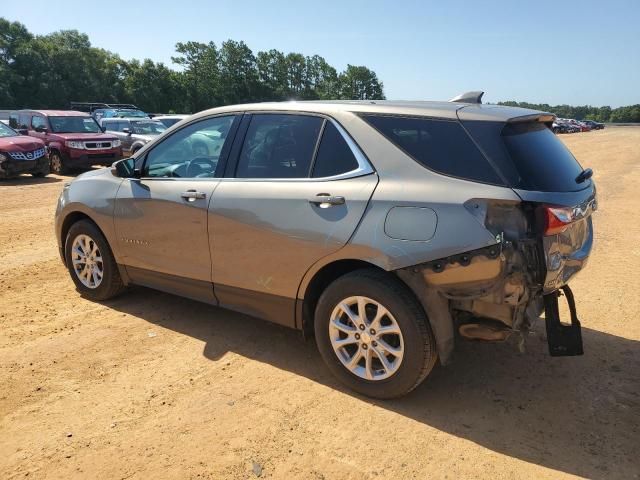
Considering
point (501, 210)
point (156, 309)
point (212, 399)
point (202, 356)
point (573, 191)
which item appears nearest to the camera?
point (501, 210)

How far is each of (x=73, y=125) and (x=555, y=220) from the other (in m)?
16.0

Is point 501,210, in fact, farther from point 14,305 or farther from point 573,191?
point 14,305

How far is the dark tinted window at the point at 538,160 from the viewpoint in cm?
293

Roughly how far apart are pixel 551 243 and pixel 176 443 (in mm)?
2386

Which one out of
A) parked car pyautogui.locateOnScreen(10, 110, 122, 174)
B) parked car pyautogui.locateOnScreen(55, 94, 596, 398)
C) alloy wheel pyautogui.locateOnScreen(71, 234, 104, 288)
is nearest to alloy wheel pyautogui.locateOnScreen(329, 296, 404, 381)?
parked car pyautogui.locateOnScreen(55, 94, 596, 398)

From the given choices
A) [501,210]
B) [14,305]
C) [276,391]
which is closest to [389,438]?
[276,391]

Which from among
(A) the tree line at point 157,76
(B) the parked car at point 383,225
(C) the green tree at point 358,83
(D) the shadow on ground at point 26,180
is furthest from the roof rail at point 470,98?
(C) the green tree at point 358,83

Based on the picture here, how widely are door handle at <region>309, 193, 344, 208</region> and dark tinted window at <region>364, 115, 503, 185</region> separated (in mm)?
505

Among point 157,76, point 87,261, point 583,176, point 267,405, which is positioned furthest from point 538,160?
point 157,76

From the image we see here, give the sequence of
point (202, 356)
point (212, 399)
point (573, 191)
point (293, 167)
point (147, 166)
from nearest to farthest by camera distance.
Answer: point (573, 191) → point (212, 399) → point (293, 167) → point (202, 356) → point (147, 166)

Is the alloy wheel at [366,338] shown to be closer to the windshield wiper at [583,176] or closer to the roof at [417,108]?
the roof at [417,108]

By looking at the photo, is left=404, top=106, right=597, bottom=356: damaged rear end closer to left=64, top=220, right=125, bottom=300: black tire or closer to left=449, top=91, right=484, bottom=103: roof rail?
left=449, top=91, right=484, bottom=103: roof rail

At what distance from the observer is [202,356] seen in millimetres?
3928

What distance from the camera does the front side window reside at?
4.07 meters
